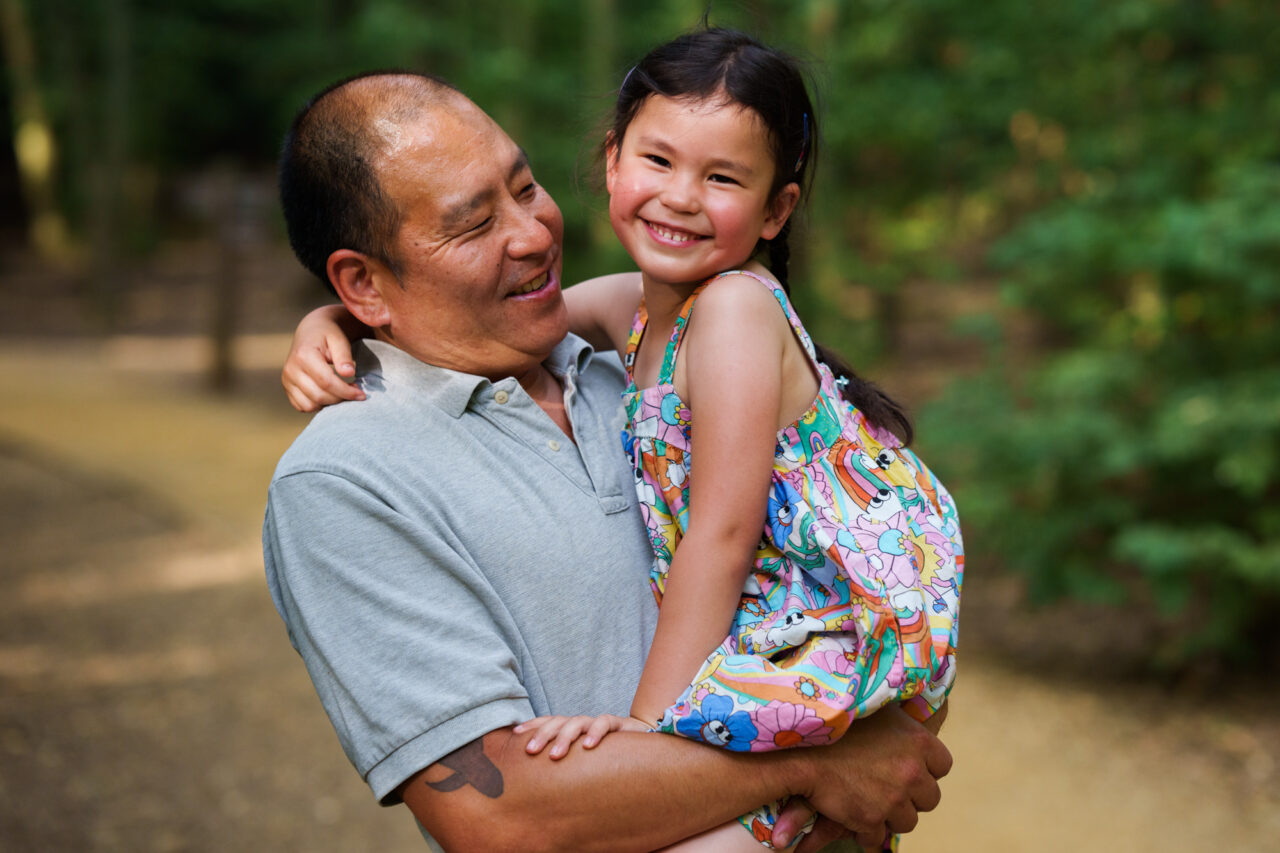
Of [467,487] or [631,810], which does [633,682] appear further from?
[467,487]

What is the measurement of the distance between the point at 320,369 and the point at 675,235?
1.86 feet

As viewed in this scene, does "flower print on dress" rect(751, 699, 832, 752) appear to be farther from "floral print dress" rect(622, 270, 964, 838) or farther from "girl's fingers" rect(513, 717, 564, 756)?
"girl's fingers" rect(513, 717, 564, 756)

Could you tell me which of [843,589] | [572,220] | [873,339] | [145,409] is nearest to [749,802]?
[843,589]

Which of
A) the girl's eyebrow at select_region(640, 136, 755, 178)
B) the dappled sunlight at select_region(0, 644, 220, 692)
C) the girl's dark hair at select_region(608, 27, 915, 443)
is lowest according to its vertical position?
the dappled sunlight at select_region(0, 644, 220, 692)

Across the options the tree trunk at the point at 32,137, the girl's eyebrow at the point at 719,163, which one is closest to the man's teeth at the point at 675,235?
the girl's eyebrow at the point at 719,163

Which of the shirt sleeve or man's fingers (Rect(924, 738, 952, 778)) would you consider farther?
man's fingers (Rect(924, 738, 952, 778))

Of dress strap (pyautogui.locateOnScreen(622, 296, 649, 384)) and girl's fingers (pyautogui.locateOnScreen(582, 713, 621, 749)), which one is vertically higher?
dress strap (pyautogui.locateOnScreen(622, 296, 649, 384))

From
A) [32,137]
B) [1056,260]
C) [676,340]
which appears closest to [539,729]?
[676,340]

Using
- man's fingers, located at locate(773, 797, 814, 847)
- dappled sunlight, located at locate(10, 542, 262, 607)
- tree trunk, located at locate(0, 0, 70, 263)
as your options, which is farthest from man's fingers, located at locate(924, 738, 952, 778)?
tree trunk, located at locate(0, 0, 70, 263)

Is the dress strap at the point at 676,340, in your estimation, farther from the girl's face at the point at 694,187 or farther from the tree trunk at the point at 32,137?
the tree trunk at the point at 32,137

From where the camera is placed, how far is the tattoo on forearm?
148 cm

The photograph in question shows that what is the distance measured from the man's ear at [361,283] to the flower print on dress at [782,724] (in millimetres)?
842

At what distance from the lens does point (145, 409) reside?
36.4ft

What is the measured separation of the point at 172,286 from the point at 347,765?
17.1 meters
